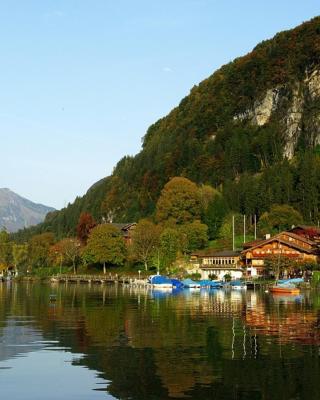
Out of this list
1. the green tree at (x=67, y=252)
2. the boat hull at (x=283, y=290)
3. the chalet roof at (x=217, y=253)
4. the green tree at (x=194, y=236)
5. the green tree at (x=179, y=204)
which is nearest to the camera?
the boat hull at (x=283, y=290)

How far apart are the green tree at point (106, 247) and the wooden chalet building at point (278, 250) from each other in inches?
1398

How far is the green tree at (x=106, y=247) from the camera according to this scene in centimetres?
16100

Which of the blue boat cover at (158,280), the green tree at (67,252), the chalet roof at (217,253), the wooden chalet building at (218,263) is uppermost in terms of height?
the green tree at (67,252)

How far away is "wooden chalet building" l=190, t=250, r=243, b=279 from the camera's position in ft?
458

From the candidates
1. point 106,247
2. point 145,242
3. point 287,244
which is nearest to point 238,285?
point 287,244

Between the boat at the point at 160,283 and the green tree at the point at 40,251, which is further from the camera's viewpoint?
the green tree at the point at 40,251

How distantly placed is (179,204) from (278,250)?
39362 millimetres

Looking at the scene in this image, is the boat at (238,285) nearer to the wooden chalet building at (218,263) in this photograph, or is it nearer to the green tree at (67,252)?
the wooden chalet building at (218,263)

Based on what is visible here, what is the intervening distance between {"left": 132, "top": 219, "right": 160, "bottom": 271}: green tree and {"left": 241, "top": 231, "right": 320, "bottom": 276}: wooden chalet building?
953 inches

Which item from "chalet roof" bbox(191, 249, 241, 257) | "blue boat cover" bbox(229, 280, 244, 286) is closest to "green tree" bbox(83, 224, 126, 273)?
"chalet roof" bbox(191, 249, 241, 257)

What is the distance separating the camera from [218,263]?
144m

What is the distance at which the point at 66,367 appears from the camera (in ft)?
114

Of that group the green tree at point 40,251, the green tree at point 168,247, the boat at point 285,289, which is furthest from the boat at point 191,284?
the green tree at point 40,251

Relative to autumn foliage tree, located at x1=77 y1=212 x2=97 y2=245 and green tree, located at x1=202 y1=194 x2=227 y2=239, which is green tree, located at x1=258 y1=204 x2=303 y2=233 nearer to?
green tree, located at x1=202 y1=194 x2=227 y2=239
